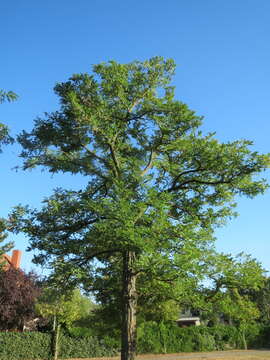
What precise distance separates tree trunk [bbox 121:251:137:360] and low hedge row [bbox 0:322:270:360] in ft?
54.1

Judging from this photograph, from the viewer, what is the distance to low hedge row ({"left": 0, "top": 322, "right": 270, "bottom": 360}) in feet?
76.7

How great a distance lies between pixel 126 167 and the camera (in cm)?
1148

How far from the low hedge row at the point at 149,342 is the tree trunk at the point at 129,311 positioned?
649 inches

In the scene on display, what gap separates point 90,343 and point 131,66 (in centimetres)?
2364

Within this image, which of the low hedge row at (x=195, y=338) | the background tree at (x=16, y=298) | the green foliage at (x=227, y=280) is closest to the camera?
the green foliage at (x=227, y=280)

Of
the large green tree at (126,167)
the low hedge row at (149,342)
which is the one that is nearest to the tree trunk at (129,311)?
the large green tree at (126,167)

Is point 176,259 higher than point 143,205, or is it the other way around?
point 143,205

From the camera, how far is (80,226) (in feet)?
37.3

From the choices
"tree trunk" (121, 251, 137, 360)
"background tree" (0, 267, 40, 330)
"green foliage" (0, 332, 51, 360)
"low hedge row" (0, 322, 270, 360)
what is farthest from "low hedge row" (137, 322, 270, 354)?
"tree trunk" (121, 251, 137, 360)

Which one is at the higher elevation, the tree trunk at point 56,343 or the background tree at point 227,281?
the background tree at point 227,281

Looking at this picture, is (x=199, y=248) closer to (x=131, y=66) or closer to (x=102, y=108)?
(x=102, y=108)

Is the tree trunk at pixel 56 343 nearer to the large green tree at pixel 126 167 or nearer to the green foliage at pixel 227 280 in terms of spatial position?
the large green tree at pixel 126 167

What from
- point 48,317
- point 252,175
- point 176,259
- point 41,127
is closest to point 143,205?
point 176,259

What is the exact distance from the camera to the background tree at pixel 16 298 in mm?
25000
